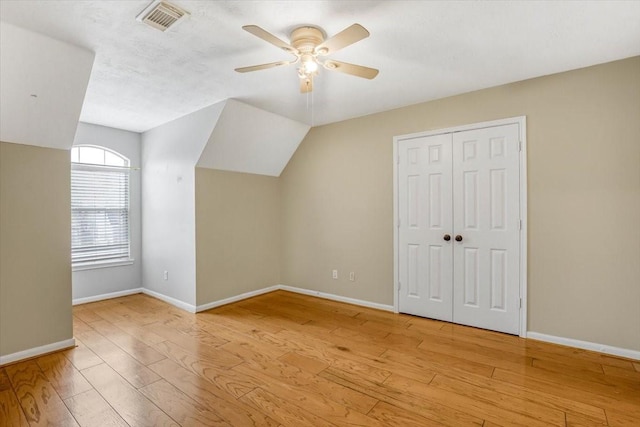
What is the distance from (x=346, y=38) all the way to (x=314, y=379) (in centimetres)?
235

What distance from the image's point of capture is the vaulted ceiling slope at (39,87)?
6.96 ft

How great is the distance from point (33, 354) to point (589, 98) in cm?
532

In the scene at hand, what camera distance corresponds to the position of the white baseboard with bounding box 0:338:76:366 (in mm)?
2496

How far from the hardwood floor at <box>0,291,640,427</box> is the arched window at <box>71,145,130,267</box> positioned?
51.6 inches

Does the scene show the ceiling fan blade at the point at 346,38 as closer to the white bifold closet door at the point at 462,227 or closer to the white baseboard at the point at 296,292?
the white bifold closet door at the point at 462,227

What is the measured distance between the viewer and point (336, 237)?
4266 mm

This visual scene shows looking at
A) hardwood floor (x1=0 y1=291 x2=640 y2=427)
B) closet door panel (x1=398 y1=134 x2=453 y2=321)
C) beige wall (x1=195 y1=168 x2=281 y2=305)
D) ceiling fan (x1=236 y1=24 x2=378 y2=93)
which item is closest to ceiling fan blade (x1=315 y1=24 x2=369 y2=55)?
ceiling fan (x1=236 y1=24 x2=378 y2=93)

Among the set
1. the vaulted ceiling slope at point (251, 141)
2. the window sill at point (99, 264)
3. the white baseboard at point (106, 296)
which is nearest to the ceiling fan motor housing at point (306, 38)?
the vaulted ceiling slope at point (251, 141)

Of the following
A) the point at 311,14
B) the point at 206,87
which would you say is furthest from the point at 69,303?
the point at 311,14

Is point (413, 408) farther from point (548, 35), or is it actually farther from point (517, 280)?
point (548, 35)

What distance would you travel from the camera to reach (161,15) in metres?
1.89

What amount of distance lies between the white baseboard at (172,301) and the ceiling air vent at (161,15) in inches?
119

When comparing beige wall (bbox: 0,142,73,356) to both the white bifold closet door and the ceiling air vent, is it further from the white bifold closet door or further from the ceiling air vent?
the white bifold closet door

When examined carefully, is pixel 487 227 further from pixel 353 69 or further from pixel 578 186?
pixel 353 69
